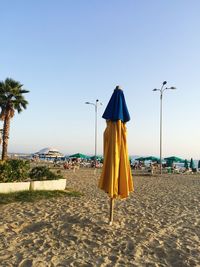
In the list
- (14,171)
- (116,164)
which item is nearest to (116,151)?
(116,164)

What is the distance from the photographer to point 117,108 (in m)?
8.12

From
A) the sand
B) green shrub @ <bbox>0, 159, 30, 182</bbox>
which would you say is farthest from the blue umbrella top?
green shrub @ <bbox>0, 159, 30, 182</bbox>

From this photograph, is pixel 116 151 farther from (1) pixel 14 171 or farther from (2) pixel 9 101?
(2) pixel 9 101

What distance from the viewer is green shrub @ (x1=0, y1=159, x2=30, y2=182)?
13180mm

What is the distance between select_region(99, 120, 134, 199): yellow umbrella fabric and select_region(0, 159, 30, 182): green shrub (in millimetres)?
6212

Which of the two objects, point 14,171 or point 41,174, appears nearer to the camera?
point 14,171

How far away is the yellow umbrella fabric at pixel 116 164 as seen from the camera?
26.1 ft

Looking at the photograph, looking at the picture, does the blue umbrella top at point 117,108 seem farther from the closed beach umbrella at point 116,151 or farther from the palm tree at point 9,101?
the palm tree at point 9,101

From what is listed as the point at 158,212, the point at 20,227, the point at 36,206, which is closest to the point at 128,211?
the point at 158,212

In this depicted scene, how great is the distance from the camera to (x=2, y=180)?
13125 mm

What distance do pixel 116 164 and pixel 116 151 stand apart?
0.96 feet

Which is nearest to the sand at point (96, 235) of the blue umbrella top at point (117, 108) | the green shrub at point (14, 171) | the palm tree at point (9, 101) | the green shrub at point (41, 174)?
the green shrub at point (14, 171)

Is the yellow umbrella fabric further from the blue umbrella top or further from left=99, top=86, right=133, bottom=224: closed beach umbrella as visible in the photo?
the blue umbrella top

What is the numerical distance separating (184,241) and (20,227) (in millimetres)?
3664
